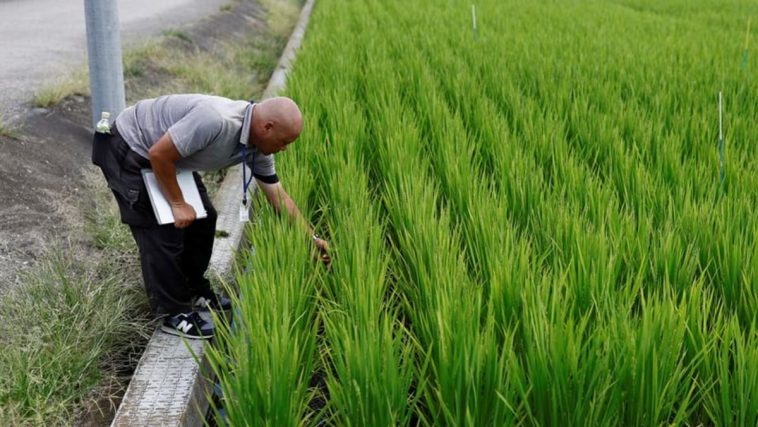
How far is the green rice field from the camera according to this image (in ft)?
4.98

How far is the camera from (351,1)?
456 inches

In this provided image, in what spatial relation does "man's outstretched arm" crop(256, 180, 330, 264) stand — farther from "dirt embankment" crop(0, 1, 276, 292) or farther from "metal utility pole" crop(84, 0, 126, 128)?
"metal utility pole" crop(84, 0, 126, 128)

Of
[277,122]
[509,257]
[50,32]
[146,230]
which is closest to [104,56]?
[146,230]

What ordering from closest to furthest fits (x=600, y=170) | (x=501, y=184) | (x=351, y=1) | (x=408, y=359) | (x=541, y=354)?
(x=541, y=354), (x=408, y=359), (x=501, y=184), (x=600, y=170), (x=351, y=1)

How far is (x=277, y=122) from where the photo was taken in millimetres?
2154

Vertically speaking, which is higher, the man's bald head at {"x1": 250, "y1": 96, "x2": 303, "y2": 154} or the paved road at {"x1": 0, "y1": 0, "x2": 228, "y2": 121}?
A: the man's bald head at {"x1": 250, "y1": 96, "x2": 303, "y2": 154}

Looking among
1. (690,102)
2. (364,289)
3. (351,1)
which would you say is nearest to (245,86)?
(690,102)

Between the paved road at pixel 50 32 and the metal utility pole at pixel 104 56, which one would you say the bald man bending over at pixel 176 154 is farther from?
the paved road at pixel 50 32

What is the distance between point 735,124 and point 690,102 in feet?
2.05

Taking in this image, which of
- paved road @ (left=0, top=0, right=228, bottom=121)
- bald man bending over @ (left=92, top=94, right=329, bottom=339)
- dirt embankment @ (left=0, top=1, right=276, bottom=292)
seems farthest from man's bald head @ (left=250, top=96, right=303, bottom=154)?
paved road @ (left=0, top=0, right=228, bottom=121)

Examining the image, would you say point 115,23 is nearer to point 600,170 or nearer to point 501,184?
point 501,184

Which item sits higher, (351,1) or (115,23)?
(115,23)

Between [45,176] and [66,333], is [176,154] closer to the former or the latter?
[66,333]

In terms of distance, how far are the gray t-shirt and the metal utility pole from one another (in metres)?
1.16
